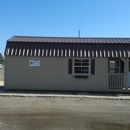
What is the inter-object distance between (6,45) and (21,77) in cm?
238

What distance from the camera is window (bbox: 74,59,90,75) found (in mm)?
14539

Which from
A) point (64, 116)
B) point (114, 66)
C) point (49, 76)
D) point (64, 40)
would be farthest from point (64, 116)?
point (114, 66)

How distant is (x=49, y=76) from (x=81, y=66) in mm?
2215

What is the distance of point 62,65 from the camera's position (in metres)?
14.5

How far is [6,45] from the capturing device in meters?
14.7

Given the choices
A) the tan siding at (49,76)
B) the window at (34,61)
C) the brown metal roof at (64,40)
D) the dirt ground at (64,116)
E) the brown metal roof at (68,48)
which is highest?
the brown metal roof at (64,40)

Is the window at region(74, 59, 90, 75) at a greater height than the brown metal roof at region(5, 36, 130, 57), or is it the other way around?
the brown metal roof at region(5, 36, 130, 57)

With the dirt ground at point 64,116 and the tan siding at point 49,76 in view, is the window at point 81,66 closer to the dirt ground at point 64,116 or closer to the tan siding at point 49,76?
the tan siding at point 49,76

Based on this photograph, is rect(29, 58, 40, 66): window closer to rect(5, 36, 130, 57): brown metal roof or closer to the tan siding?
the tan siding

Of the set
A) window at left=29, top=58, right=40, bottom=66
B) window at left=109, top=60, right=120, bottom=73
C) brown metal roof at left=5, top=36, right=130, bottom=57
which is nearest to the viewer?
brown metal roof at left=5, top=36, right=130, bottom=57

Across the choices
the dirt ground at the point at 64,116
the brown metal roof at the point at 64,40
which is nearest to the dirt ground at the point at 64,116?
the dirt ground at the point at 64,116

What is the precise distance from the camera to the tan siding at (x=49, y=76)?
14.4 meters

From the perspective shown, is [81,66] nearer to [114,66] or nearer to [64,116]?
[114,66]

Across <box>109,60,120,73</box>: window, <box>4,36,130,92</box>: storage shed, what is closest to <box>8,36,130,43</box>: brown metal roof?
<box>4,36,130,92</box>: storage shed
